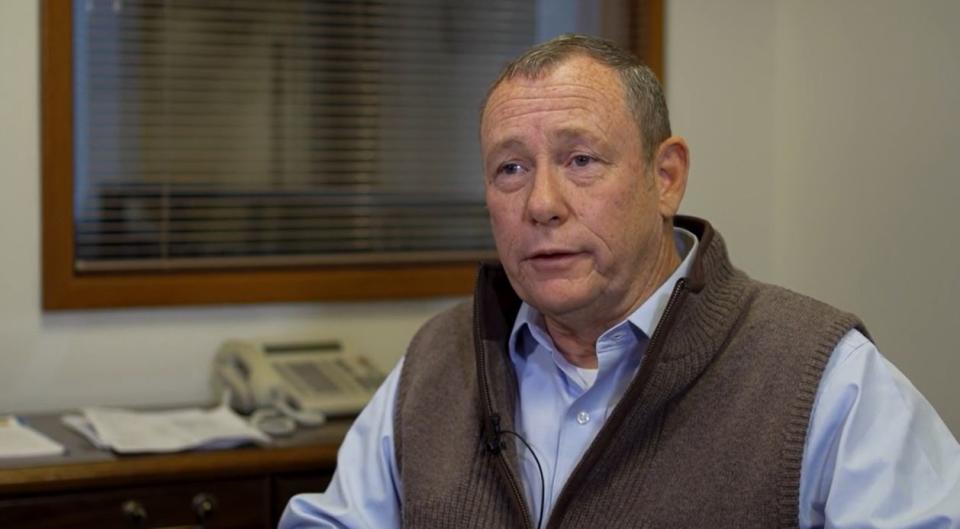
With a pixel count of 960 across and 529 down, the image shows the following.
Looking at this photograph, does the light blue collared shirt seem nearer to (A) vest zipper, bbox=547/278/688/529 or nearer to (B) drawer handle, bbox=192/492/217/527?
(A) vest zipper, bbox=547/278/688/529

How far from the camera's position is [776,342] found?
1649 mm

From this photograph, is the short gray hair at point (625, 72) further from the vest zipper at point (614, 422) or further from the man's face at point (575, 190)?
the vest zipper at point (614, 422)

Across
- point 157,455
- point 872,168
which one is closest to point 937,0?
point 872,168

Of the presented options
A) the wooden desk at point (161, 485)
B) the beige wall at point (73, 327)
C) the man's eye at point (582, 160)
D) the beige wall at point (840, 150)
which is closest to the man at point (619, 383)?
the man's eye at point (582, 160)

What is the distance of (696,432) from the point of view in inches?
64.2

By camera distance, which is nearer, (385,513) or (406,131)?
(385,513)

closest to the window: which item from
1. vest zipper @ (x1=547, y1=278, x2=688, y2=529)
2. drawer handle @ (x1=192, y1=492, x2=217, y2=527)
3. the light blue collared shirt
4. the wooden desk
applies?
the wooden desk

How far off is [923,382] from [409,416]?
1.13m

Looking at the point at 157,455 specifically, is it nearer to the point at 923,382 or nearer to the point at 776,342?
the point at 776,342

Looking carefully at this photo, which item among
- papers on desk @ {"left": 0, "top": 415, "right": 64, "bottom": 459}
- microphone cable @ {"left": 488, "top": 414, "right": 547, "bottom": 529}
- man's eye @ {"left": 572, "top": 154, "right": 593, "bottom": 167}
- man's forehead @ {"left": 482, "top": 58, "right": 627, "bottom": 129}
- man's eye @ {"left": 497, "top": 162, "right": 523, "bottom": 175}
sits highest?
man's forehead @ {"left": 482, "top": 58, "right": 627, "bottom": 129}

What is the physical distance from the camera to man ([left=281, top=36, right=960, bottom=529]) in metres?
1.56

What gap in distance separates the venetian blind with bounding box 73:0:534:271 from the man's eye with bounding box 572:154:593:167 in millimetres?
1352

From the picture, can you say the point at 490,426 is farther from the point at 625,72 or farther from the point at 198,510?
the point at 198,510

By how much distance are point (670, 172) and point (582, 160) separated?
0.54 feet
